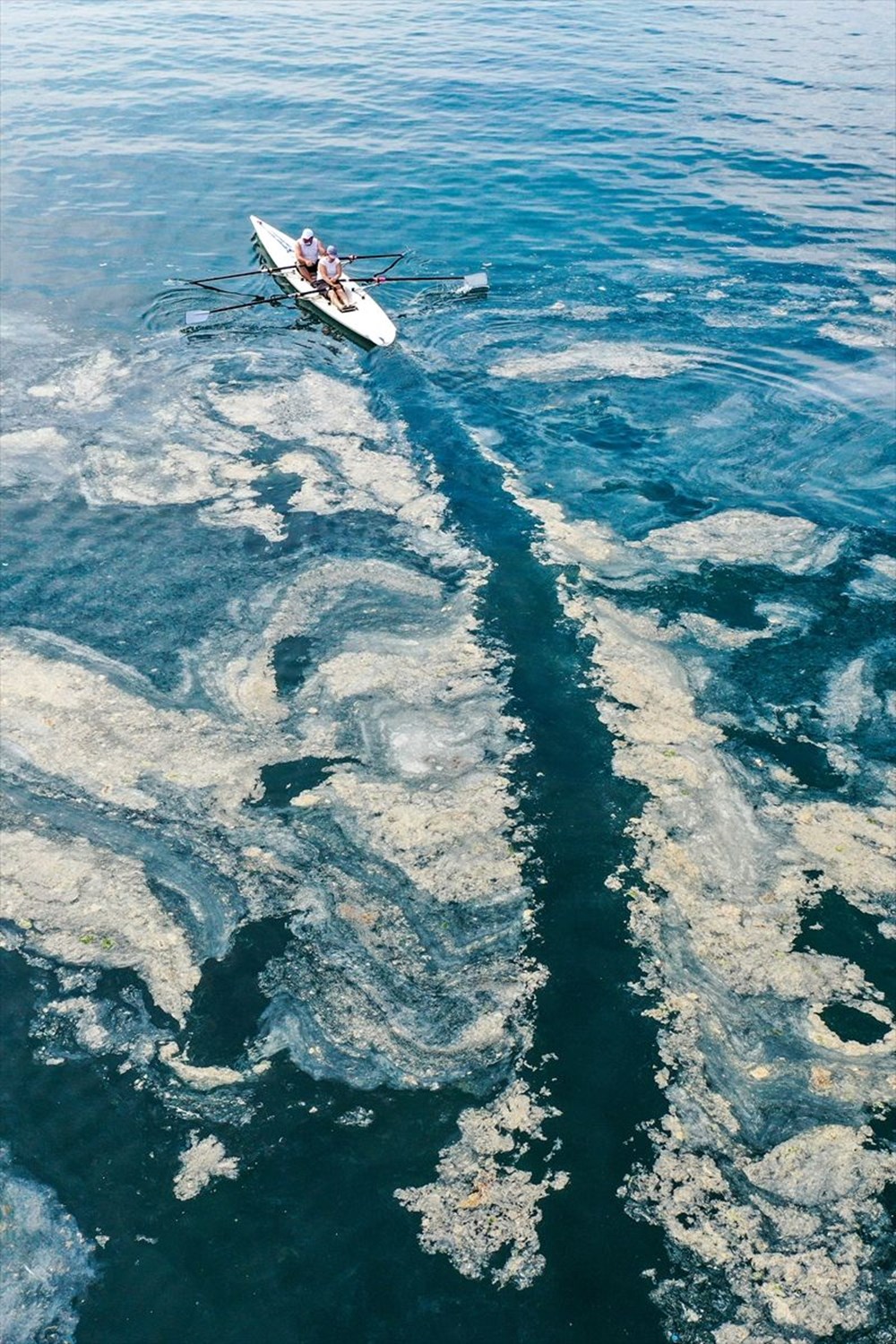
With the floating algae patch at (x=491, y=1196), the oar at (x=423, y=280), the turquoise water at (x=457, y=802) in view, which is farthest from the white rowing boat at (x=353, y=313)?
the floating algae patch at (x=491, y=1196)

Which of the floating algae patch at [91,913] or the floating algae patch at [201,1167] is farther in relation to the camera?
the floating algae patch at [91,913]

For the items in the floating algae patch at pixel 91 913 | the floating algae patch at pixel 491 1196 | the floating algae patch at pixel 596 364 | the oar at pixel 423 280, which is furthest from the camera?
the oar at pixel 423 280

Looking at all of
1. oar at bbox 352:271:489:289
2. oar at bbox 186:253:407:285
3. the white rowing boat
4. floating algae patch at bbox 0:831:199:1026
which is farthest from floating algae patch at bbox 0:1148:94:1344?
oar at bbox 352:271:489:289

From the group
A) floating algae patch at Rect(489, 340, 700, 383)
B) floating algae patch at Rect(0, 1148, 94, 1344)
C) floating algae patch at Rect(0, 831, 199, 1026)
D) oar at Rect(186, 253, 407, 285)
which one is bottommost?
floating algae patch at Rect(0, 1148, 94, 1344)

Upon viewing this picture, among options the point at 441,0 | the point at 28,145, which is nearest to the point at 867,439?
the point at 28,145

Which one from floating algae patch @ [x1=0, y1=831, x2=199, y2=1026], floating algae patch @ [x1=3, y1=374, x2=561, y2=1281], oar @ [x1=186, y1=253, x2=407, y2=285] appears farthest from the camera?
oar @ [x1=186, y1=253, x2=407, y2=285]

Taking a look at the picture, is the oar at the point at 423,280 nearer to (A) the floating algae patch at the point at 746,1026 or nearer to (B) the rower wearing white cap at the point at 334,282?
(B) the rower wearing white cap at the point at 334,282

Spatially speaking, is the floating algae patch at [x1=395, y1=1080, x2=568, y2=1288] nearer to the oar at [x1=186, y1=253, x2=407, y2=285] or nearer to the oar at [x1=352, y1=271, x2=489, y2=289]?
the oar at [x1=352, y1=271, x2=489, y2=289]
